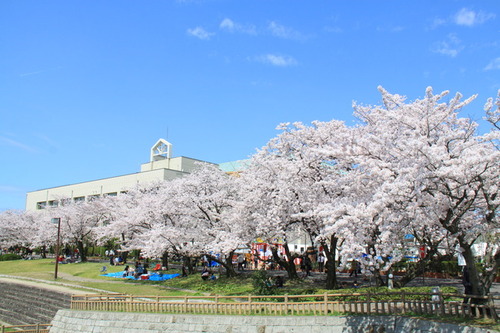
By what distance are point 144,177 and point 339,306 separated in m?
Answer: 59.3

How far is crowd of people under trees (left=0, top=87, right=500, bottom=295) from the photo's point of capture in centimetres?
1283

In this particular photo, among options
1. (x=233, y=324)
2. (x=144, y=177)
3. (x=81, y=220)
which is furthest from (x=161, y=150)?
(x=233, y=324)

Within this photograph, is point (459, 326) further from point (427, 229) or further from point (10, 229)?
point (10, 229)

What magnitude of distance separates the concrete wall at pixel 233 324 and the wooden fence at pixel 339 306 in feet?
1.33

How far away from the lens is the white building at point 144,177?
6994cm

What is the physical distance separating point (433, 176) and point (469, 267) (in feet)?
10.8

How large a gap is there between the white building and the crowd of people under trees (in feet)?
76.7

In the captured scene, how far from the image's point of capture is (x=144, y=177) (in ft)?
234

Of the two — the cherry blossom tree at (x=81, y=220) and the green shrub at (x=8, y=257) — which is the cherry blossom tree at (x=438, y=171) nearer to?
the cherry blossom tree at (x=81, y=220)

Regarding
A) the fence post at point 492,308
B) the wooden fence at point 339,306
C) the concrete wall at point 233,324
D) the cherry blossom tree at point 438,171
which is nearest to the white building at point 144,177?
the concrete wall at point 233,324

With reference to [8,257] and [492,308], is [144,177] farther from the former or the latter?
[492,308]

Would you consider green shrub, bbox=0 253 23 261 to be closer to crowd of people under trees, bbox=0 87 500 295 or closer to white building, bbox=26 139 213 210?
white building, bbox=26 139 213 210

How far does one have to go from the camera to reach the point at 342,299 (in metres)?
16.6

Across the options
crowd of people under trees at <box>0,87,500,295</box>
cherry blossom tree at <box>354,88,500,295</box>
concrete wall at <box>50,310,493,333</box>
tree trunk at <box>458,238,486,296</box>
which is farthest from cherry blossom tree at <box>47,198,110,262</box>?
tree trunk at <box>458,238,486,296</box>
